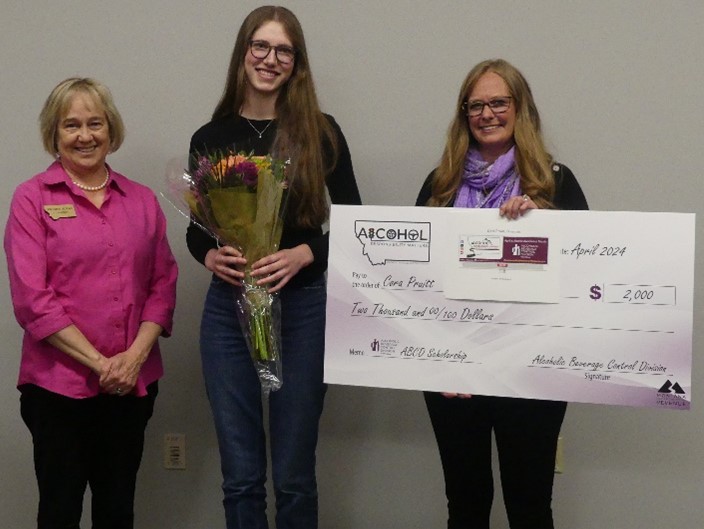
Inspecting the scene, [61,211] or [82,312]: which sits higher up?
[61,211]

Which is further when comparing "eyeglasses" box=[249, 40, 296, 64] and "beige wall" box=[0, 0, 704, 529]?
"beige wall" box=[0, 0, 704, 529]

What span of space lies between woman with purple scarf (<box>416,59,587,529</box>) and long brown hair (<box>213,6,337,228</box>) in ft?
0.94

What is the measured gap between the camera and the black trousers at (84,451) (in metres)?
1.88

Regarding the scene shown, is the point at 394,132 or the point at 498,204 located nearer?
the point at 498,204

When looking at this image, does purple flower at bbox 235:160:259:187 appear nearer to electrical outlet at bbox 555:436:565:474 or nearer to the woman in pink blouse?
the woman in pink blouse

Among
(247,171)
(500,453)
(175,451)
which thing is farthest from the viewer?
(175,451)

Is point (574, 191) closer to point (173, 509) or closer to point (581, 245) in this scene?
point (581, 245)

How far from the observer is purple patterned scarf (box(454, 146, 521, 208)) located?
178 centimetres

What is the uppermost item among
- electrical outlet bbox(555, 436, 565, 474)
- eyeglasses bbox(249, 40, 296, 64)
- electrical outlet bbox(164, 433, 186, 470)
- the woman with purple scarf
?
eyeglasses bbox(249, 40, 296, 64)

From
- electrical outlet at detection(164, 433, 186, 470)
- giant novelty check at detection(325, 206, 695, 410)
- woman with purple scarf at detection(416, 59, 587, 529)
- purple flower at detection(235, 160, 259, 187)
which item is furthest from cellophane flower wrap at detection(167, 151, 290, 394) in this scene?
electrical outlet at detection(164, 433, 186, 470)

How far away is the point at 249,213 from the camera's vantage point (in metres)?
1.76

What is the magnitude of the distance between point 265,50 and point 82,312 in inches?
32.5

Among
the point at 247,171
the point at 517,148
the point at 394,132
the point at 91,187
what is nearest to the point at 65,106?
the point at 91,187

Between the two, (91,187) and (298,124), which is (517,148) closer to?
(298,124)
